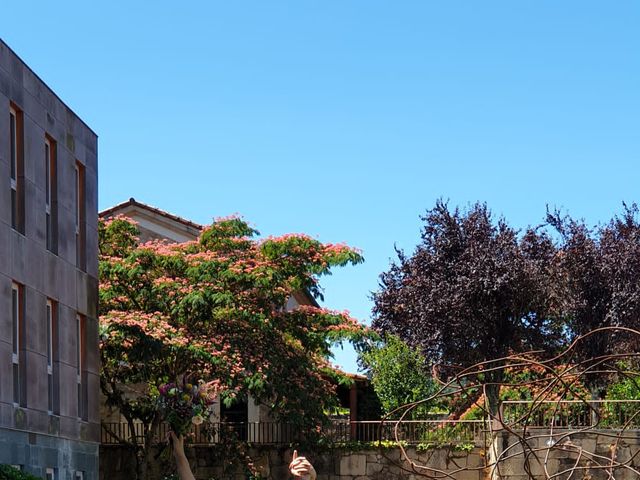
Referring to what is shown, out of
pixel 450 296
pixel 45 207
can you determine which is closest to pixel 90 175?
pixel 45 207

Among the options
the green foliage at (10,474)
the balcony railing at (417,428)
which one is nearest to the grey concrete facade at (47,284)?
the green foliage at (10,474)

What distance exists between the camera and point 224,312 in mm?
29500

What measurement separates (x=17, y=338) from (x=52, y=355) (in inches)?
73.8

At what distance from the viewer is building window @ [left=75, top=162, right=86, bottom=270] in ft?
75.8

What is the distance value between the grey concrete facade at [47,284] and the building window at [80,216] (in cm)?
2

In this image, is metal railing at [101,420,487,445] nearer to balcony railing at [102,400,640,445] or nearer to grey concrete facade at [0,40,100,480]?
balcony railing at [102,400,640,445]

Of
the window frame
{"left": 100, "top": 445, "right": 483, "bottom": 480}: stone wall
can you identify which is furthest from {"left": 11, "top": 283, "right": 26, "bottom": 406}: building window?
{"left": 100, "top": 445, "right": 483, "bottom": 480}: stone wall

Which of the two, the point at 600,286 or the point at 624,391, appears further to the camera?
the point at 600,286

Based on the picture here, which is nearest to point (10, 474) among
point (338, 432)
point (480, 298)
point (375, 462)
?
point (375, 462)

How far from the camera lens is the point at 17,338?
19.4 metres

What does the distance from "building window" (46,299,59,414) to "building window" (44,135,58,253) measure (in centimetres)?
96

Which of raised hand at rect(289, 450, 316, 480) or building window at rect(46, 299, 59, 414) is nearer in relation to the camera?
raised hand at rect(289, 450, 316, 480)

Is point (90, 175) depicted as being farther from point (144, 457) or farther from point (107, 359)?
point (144, 457)

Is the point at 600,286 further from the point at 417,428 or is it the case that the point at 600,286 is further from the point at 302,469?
the point at 302,469
